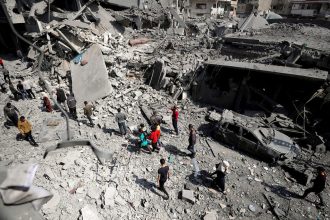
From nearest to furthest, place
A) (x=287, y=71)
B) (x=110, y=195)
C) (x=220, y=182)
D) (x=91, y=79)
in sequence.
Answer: (x=110, y=195)
(x=220, y=182)
(x=287, y=71)
(x=91, y=79)

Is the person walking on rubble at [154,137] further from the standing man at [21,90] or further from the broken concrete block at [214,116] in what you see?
the standing man at [21,90]

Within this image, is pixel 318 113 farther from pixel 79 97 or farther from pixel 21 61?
pixel 21 61

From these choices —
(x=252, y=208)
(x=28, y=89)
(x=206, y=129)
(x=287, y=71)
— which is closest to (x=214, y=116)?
(x=206, y=129)

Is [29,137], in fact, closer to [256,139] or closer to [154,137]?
[154,137]

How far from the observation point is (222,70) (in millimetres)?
12867

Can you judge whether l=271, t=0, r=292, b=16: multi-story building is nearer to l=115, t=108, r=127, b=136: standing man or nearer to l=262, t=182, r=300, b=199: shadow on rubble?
l=262, t=182, r=300, b=199: shadow on rubble

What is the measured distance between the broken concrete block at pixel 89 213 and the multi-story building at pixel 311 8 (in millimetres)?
45990

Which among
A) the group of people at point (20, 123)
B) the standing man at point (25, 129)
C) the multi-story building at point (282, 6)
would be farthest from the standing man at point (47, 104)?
the multi-story building at point (282, 6)

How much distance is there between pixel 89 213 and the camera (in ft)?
20.8

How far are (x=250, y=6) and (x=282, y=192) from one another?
183 ft

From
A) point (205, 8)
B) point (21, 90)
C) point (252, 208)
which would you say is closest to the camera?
point (252, 208)

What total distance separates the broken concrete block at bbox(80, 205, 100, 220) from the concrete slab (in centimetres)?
660

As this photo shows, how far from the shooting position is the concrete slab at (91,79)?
12.3 m

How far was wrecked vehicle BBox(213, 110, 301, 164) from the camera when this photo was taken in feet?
28.3
